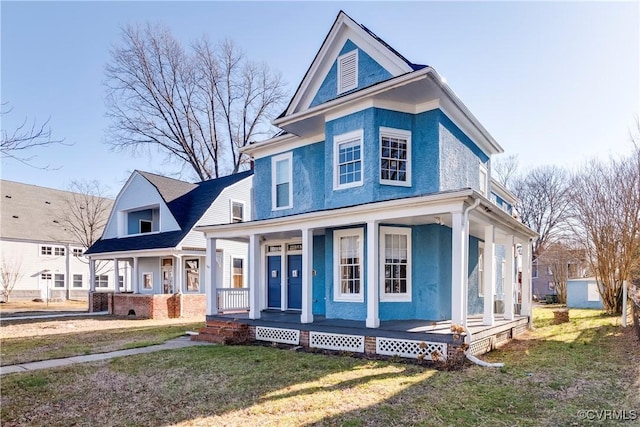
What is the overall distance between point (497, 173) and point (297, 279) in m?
36.4

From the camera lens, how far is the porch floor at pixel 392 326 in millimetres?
8766

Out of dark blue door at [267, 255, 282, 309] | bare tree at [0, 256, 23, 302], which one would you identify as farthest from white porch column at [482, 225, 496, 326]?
bare tree at [0, 256, 23, 302]

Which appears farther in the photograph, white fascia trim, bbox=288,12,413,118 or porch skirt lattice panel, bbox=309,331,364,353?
white fascia trim, bbox=288,12,413,118

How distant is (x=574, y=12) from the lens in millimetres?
10609

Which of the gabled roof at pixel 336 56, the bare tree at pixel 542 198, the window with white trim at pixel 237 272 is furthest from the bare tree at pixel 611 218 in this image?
the bare tree at pixel 542 198

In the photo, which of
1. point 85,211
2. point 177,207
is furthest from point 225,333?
point 85,211

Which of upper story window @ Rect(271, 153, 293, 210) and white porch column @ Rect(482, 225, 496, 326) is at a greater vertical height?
upper story window @ Rect(271, 153, 293, 210)

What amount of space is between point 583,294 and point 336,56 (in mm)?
21579

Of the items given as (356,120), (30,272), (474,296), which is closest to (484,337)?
(474,296)

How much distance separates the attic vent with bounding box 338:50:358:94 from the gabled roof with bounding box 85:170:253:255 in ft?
35.8

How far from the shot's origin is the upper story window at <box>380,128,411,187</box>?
10.8m

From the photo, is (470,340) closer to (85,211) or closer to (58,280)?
(58,280)

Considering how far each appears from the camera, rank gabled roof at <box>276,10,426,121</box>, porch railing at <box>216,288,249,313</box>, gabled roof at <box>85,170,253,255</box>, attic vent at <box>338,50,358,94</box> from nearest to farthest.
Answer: gabled roof at <box>276,10,426,121</box> → attic vent at <box>338,50,358,94</box> → porch railing at <box>216,288,249,313</box> → gabled roof at <box>85,170,253,255</box>

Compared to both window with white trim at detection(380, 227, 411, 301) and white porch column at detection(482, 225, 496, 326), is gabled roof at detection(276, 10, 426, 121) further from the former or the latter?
white porch column at detection(482, 225, 496, 326)
